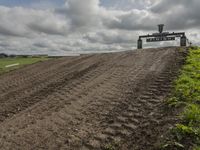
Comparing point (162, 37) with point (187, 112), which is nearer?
point (187, 112)

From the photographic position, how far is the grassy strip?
465 centimetres

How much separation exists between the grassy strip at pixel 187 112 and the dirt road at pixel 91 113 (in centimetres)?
33

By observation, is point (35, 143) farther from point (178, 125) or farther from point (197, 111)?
point (197, 111)

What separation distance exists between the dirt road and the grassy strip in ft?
1.08

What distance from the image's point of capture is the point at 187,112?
573 centimetres

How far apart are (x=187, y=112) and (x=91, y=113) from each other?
8.42 feet

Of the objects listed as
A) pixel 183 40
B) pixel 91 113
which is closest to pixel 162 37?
pixel 183 40

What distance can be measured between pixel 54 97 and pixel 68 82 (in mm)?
→ 2309

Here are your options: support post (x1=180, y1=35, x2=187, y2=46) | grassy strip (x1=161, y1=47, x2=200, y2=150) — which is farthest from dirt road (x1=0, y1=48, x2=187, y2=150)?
support post (x1=180, y1=35, x2=187, y2=46)

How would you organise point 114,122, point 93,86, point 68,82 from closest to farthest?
point 114,122
point 93,86
point 68,82

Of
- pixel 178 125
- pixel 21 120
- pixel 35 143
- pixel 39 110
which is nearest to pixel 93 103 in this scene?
pixel 39 110

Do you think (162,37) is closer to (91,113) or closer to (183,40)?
(183,40)

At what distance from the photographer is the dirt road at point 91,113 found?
17.8 feet

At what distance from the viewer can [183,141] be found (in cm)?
473
